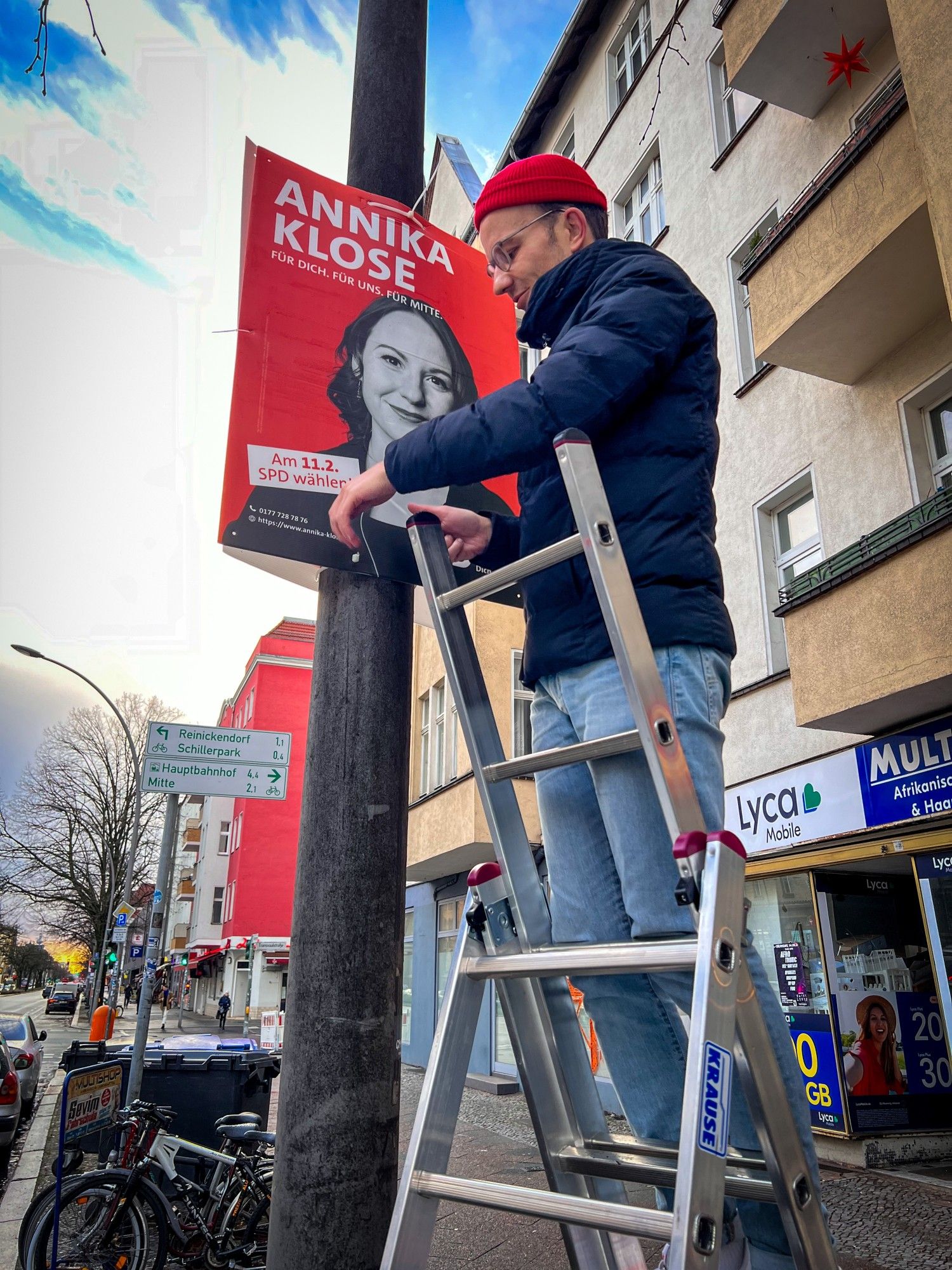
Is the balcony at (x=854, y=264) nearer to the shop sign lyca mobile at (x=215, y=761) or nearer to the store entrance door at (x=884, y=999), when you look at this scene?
the store entrance door at (x=884, y=999)

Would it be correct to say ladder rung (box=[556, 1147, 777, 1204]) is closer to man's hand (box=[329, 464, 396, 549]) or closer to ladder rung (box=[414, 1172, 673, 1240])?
ladder rung (box=[414, 1172, 673, 1240])

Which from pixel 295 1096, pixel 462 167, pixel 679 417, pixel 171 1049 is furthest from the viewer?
pixel 171 1049

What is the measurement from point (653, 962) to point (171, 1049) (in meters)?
7.64

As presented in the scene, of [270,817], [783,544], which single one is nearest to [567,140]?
[783,544]

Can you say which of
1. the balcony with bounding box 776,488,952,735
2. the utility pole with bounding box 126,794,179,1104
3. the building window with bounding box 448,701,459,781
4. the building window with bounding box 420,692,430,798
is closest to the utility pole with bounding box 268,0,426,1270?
the utility pole with bounding box 126,794,179,1104

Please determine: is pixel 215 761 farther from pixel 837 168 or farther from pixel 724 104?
pixel 724 104

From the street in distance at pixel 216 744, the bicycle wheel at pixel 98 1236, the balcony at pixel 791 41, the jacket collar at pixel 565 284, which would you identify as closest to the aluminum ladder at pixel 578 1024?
the jacket collar at pixel 565 284

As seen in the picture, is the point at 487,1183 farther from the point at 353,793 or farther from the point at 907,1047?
the point at 907,1047

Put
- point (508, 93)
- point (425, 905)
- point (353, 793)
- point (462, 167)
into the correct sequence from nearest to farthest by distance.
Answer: point (353, 793), point (508, 93), point (462, 167), point (425, 905)

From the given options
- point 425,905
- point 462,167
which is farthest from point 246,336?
point 425,905

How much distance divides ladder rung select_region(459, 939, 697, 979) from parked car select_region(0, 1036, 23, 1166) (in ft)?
32.2

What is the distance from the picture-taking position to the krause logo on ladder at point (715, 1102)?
1190 mm

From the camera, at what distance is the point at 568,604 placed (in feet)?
6.26

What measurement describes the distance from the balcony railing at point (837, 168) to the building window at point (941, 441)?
6.48ft
